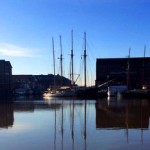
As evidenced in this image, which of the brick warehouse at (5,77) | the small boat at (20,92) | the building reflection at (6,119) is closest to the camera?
the building reflection at (6,119)

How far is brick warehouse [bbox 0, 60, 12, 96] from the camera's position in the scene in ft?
494

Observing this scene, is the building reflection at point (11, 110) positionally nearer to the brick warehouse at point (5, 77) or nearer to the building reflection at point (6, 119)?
the building reflection at point (6, 119)

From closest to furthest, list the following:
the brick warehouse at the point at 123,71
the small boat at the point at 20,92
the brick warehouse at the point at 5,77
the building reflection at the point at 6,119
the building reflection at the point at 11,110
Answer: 1. the building reflection at the point at 6,119
2. the building reflection at the point at 11,110
3. the brick warehouse at the point at 123,71
4. the brick warehouse at the point at 5,77
5. the small boat at the point at 20,92

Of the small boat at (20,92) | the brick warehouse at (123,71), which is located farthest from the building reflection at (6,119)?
the small boat at (20,92)

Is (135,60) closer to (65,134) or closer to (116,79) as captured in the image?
(116,79)

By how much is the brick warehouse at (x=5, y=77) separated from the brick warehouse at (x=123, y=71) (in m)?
38.4

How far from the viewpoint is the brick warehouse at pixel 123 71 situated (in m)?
128

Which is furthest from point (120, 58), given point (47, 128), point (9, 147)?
point (9, 147)

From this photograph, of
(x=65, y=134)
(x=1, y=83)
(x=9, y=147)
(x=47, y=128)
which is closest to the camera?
(x=9, y=147)

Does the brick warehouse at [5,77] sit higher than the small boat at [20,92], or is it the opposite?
the brick warehouse at [5,77]

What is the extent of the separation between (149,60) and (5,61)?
57.1 m

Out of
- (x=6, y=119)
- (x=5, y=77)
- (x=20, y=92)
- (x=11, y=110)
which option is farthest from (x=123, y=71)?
(x=6, y=119)

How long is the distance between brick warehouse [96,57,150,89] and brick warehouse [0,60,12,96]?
38386 mm

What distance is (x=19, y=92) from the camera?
160 metres
